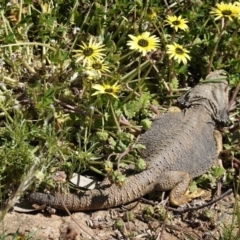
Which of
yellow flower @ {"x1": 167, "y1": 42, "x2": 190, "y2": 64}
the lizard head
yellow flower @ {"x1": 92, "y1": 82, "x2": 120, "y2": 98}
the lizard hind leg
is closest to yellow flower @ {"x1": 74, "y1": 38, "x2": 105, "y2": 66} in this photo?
yellow flower @ {"x1": 92, "y1": 82, "x2": 120, "y2": 98}

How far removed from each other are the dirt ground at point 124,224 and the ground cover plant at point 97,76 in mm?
255

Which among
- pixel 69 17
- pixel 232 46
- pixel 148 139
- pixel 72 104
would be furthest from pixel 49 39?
pixel 232 46

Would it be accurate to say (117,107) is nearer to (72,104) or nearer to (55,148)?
(72,104)

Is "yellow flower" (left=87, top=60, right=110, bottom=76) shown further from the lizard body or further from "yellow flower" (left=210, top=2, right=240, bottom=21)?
"yellow flower" (left=210, top=2, right=240, bottom=21)

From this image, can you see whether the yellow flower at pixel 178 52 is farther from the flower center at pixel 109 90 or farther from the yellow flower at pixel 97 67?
the flower center at pixel 109 90

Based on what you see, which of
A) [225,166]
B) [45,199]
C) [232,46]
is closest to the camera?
[45,199]

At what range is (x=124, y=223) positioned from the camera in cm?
509

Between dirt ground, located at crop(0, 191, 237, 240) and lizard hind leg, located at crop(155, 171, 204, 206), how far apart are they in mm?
126

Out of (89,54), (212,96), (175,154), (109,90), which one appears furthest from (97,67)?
(212,96)

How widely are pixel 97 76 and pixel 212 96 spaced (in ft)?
4.14

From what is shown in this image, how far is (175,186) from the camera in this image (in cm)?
533

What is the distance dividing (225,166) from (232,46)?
1294 millimetres

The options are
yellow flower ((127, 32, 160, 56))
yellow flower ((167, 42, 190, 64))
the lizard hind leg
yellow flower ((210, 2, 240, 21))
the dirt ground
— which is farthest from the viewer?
yellow flower ((210, 2, 240, 21))

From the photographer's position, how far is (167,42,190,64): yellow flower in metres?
5.71
